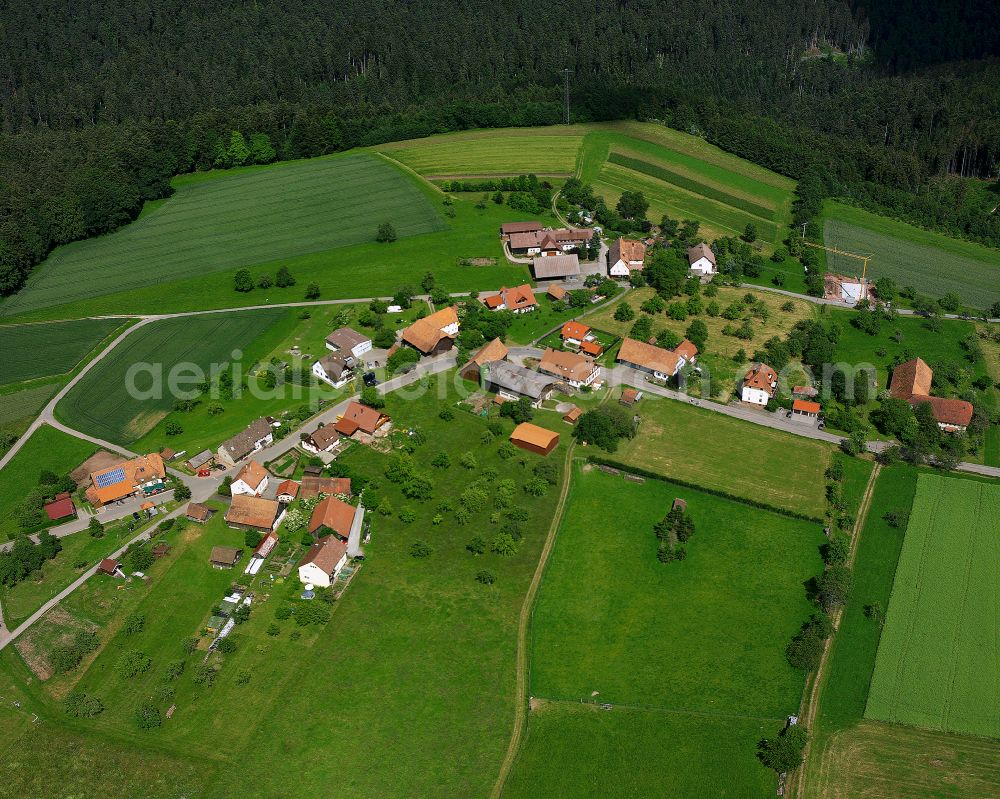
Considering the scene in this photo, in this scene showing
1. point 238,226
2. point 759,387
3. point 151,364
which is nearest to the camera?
point 759,387

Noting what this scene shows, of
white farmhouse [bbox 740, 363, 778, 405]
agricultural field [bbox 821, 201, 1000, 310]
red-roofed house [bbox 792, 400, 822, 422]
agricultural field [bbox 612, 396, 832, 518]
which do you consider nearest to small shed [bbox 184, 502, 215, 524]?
agricultural field [bbox 612, 396, 832, 518]

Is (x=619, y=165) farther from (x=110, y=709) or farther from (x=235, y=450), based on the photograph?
(x=110, y=709)

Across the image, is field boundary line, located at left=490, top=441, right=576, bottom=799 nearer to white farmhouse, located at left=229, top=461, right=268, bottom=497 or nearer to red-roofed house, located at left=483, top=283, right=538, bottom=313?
white farmhouse, located at left=229, top=461, right=268, bottom=497

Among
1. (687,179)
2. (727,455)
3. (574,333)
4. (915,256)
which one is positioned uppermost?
(687,179)

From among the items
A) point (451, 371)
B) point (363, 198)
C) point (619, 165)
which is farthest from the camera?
point (619, 165)

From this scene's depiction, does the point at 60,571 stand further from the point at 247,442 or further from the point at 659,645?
the point at 659,645

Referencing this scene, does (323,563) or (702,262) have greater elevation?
(702,262)

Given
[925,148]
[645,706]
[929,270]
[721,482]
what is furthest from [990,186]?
[645,706]

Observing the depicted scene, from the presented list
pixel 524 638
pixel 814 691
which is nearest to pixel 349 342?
pixel 524 638
